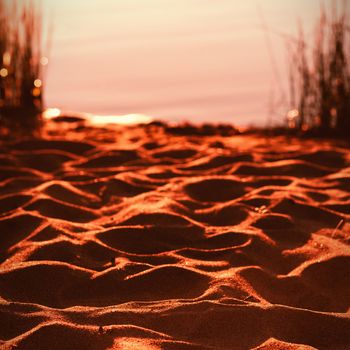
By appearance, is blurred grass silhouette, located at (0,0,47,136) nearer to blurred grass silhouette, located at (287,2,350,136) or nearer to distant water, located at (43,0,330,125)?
distant water, located at (43,0,330,125)

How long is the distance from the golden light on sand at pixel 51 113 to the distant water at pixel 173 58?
543 millimetres

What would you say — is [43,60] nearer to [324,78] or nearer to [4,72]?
[4,72]

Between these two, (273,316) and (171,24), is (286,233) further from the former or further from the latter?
(171,24)

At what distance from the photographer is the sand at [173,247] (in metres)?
1.43

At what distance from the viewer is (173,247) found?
193 centimetres

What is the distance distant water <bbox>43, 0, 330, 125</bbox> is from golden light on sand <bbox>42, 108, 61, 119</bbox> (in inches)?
21.4

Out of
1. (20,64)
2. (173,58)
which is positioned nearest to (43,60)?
(20,64)

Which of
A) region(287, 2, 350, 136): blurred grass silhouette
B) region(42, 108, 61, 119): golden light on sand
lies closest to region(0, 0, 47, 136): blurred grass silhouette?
region(42, 108, 61, 119): golden light on sand

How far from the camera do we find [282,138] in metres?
3.51

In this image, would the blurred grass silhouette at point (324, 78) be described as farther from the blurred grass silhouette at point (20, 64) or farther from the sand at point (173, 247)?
the blurred grass silhouette at point (20, 64)

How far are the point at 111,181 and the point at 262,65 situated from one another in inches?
151

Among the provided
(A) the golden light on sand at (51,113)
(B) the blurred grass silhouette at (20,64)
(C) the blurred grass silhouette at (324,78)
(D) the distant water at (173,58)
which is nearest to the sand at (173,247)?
(C) the blurred grass silhouette at (324,78)

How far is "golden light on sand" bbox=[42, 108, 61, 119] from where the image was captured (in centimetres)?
411

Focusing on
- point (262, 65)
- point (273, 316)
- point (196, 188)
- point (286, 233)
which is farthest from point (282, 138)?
point (262, 65)
